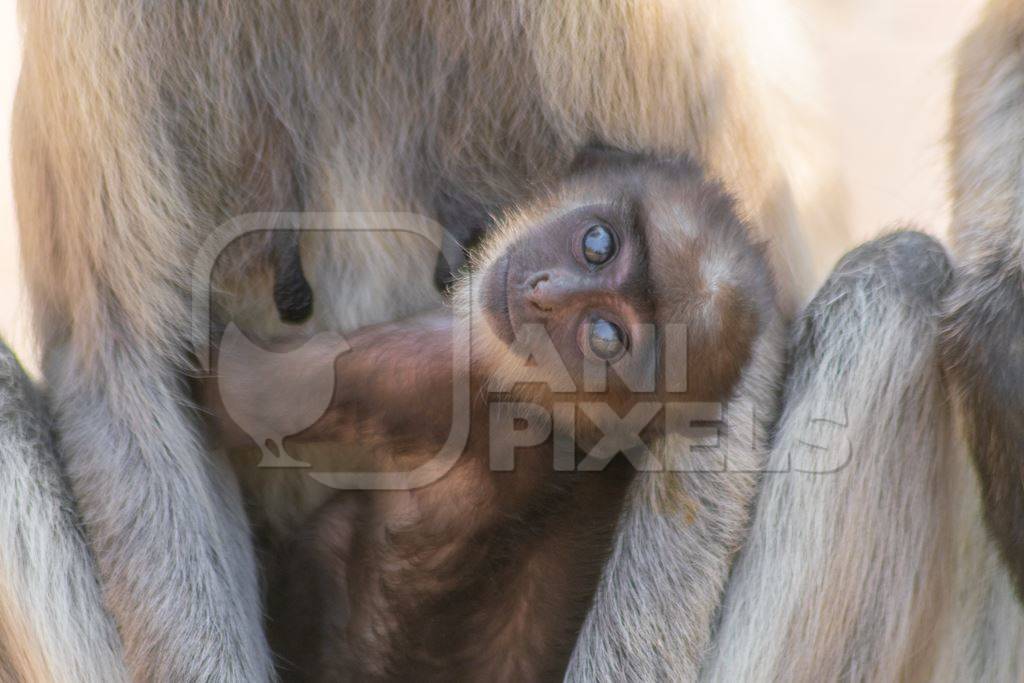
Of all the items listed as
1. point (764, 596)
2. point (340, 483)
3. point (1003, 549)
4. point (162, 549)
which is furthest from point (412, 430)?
point (1003, 549)

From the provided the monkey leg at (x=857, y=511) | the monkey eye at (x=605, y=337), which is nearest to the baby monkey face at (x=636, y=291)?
the monkey eye at (x=605, y=337)

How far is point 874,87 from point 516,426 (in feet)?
10.4

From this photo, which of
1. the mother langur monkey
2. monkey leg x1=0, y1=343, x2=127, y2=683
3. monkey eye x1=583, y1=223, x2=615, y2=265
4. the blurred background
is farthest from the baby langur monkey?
the blurred background

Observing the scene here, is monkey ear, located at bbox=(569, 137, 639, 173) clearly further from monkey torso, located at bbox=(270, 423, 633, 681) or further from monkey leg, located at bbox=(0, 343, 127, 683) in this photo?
monkey leg, located at bbox=(0, 343, 127, 683)

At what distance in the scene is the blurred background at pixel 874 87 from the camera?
5.05 m

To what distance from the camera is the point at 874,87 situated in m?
5.71

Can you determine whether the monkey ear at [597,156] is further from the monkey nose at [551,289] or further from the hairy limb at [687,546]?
the hairy limb at [687,546]

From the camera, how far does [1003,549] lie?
2695 mm

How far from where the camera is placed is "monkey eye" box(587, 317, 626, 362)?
277cm

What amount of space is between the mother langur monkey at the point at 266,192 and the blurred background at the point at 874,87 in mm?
1704

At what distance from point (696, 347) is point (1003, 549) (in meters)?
0.61

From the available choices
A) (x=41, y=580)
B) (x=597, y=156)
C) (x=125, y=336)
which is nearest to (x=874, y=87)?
(x=597, y=156)

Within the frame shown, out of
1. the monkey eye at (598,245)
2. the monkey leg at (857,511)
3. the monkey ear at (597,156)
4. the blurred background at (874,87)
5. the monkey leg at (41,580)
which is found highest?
the blurred background at (874,87)

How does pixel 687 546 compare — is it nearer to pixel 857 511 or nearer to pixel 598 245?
pixel 857 511
